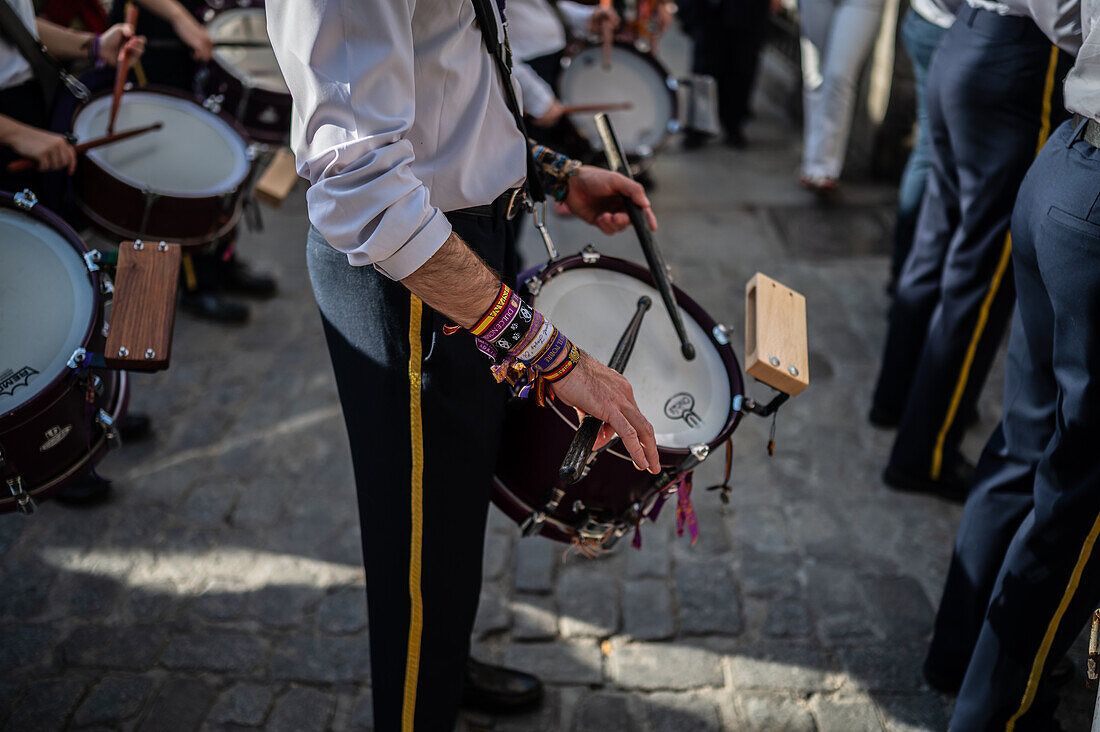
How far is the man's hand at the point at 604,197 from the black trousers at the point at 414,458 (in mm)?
271

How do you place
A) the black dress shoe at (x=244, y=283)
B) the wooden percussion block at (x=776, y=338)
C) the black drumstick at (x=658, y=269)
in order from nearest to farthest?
the wooden percussion block at (x=776, y=338) → the black drumstick at (x=658, y=269) → the black dress shoe at (x=244, y=283)

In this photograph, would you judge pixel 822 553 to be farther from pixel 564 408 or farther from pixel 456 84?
pixel 456 84

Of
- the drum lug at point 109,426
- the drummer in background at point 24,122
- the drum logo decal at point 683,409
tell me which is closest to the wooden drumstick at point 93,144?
the drummer in background at point 24,122

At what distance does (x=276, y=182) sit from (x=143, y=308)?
136 cm

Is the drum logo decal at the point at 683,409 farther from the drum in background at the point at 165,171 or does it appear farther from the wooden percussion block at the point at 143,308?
the drum in background at the point at 165,171

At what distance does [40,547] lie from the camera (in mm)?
2363

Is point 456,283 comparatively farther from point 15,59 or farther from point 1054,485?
point 15,59

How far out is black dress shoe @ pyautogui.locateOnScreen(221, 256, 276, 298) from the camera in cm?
358

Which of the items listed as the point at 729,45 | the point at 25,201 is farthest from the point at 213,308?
the point at 729,45

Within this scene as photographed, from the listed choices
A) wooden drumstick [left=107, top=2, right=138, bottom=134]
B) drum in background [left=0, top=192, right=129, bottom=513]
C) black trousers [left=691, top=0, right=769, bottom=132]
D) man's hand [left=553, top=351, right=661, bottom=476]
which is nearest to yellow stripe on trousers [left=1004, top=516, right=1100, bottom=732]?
man's hand [left=553, top=351, right=661, bottom=476]

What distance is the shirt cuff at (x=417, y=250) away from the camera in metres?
1.12

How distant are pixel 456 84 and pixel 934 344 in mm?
1811

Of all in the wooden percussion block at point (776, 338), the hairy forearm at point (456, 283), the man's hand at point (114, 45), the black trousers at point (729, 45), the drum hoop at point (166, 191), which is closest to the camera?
the hairy forearm at point (456, 283)

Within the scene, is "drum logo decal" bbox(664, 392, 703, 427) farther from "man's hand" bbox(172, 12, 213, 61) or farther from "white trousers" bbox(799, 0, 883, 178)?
"white trousers" bbox(799, 0, 883, 178)
